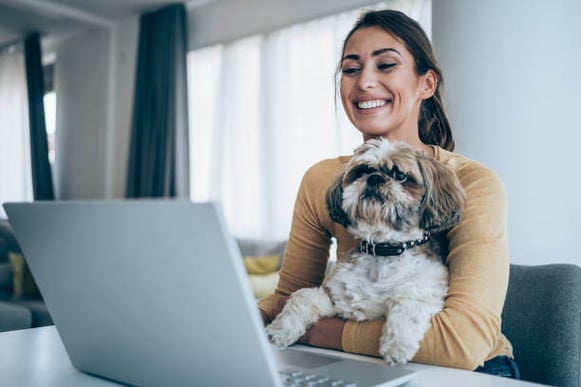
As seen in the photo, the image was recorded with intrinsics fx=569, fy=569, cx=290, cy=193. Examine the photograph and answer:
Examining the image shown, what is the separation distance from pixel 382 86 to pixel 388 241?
1.21 feet

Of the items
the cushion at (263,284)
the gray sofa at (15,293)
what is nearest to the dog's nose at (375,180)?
the cushion at (263,284)

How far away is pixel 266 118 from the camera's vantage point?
4.78 meters

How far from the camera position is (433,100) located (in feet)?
4.40

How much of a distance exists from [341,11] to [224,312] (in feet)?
12.9

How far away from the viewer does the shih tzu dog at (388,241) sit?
1044mm

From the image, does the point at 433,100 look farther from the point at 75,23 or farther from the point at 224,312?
the point at 75,23

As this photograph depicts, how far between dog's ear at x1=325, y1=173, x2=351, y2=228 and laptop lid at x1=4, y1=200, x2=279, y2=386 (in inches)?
20.7

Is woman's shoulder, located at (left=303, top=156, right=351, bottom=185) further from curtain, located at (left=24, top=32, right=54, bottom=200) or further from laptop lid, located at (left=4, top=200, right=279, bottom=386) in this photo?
curtain, located at (left=24, top=32, right=54, bottom=200)

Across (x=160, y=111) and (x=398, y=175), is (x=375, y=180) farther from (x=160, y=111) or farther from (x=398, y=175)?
(x=160, y=111)

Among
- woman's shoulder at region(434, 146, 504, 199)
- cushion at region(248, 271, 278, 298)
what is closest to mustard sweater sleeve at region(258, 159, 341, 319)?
woman's shoulder at region(434, 146, 504, 199)

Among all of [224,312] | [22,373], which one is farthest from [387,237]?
[22,373]

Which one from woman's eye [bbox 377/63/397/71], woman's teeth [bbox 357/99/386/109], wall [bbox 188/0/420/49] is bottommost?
woman's teeth [bbox 357/99/386/109]

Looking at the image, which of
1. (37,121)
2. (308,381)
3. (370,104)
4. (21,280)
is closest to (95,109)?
(37,121)

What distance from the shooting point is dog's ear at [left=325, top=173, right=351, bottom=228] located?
115 centimetres
